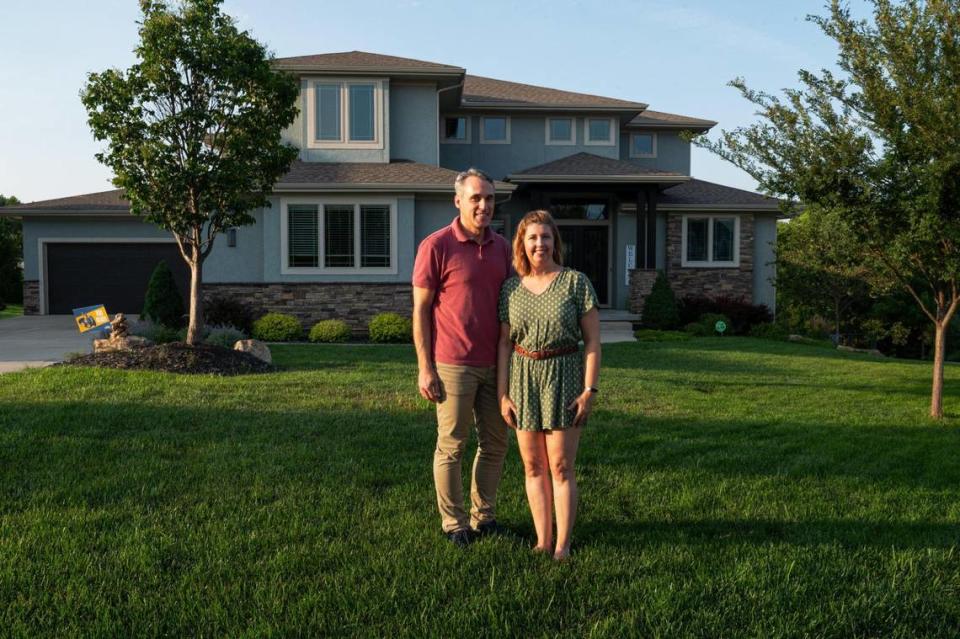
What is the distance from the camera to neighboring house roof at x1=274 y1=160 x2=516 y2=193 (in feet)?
53.8

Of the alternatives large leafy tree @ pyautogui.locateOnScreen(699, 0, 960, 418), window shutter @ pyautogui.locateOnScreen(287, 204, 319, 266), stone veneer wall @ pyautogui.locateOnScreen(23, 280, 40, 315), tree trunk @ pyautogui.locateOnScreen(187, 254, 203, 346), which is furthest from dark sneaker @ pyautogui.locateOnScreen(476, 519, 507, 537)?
stone veneer wall @ pyautogui.locateOnScreen(23, 280, 40, 315)

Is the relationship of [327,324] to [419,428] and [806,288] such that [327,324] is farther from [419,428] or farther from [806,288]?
[806,288]

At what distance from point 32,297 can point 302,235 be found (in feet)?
32.3

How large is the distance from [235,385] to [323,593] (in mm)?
6137

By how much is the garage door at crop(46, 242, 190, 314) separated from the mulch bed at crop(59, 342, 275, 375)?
11639 mm

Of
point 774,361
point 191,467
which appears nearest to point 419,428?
point 191,467

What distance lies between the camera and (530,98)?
21.5m

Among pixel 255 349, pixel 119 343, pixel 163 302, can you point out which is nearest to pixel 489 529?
pixel 255 349

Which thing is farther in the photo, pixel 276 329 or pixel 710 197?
pixel 710 197

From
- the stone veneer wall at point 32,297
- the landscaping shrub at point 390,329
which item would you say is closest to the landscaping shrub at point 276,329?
the landscaping shrub at point 390,329

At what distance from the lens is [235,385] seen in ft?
30.2

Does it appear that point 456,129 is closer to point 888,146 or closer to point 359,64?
point 359,64

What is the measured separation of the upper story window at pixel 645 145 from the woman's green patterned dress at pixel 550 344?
20.1 metres

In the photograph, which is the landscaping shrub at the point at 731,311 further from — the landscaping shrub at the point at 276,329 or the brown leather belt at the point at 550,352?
the brown leather belt at the point at 550,352
